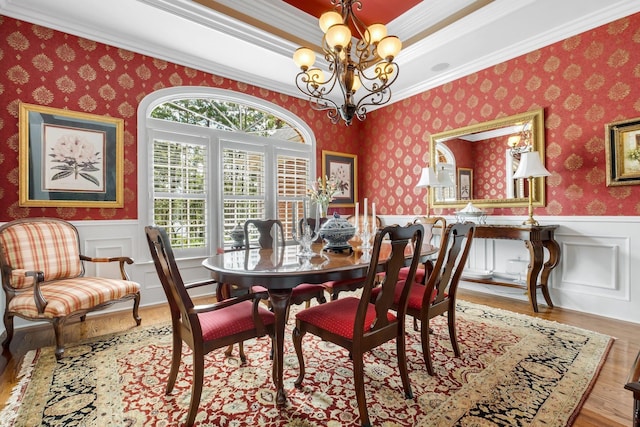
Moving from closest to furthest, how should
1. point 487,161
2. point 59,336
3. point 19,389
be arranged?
point 19,389 < point 59,336 < point 487,161

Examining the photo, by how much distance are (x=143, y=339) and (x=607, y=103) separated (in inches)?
189

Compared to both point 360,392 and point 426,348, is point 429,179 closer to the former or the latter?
point 426,348

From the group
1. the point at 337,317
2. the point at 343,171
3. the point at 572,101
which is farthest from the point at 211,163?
the point at 572,101

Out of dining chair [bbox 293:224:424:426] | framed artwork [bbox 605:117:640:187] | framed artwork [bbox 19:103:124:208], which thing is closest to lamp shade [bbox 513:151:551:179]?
framed artwork [bbox 605:117:640:187]

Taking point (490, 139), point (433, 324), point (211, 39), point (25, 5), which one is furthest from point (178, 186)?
point (490, 139)

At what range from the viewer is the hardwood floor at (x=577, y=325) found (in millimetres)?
1621

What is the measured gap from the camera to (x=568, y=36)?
3.23 meters

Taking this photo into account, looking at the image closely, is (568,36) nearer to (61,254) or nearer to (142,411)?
(142,411)

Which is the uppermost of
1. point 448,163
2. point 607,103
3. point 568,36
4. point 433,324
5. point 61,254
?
point 568,36

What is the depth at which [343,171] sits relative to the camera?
5.43 metres

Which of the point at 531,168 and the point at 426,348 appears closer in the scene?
the point at 426,348

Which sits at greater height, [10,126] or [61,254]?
[10,126]

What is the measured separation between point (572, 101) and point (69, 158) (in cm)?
517

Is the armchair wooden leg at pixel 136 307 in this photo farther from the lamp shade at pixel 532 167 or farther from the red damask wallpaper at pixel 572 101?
the red damask wallpaper at pixel 572 101
